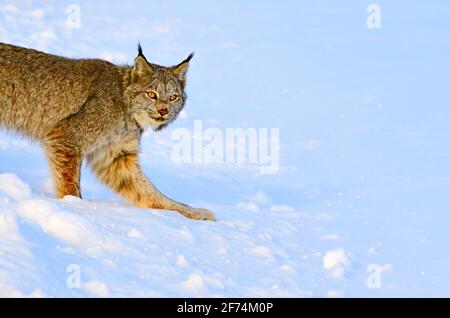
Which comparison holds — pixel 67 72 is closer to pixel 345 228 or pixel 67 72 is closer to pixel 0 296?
pixel 345 228

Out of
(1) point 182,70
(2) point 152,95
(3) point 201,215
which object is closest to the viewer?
(3) point 201,215

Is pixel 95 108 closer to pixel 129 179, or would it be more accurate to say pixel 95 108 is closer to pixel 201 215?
pixel 129 179

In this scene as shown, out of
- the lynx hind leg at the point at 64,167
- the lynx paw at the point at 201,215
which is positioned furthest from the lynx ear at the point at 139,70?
the lynx paw at the point at 201,215

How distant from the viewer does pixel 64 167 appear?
8086 millimetres

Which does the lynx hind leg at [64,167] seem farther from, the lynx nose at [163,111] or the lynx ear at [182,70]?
the lynx ear at [182,70]

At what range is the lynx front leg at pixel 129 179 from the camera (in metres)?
8.46

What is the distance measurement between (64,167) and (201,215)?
1.21m

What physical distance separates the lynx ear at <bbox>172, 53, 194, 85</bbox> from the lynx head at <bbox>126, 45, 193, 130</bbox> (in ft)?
0.39

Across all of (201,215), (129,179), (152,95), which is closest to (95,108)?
(152,95)

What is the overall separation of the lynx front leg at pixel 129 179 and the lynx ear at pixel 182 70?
77 cm

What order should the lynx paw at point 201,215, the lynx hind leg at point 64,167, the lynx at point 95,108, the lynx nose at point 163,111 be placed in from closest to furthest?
1. the lynx hind leg at point 64,167
2. the lynx paw at point 201,215
3. the lynx at point 95,108
4. the lynx nose at point 163,111

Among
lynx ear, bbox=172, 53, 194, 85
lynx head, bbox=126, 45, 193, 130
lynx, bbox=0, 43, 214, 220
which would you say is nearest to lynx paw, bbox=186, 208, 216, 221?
lynx, bbox=0, 43, 214, 220

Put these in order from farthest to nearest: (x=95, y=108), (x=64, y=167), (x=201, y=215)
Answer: (x=95, y=108) < (x=201, y=215) < (x=64, y=167)
